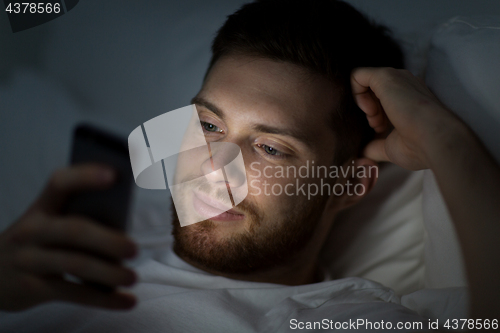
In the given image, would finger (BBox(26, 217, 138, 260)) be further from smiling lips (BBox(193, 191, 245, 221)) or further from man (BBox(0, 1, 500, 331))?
smiling lips (BBox(193, 191, 245, 221))

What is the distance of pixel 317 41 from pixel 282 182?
0.96 feet

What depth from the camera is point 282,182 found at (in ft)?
2.21

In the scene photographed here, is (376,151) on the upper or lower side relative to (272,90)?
lower

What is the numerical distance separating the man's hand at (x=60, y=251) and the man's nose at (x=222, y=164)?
170mm

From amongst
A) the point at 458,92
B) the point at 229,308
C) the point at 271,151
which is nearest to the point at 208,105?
the point at 271,151

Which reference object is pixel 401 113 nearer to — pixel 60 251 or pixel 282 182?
pixel 282 182

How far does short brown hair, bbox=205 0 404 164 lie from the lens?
0.68 m

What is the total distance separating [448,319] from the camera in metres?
0.54

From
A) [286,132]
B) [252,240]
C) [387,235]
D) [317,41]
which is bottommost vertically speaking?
[387,235]

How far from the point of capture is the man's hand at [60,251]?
364 mm

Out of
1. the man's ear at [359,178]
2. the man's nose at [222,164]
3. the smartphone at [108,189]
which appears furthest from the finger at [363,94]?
the smartphone at [108,189]

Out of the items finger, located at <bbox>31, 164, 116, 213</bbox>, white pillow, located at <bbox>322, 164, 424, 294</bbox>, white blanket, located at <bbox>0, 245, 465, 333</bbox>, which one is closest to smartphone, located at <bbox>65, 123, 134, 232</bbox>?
finger, located at <bbox>31, 164, 116, 213</bbox>

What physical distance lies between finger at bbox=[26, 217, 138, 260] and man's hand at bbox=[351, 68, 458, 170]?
0.48m

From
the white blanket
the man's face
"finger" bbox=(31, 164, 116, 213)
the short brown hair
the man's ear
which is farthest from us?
the man's ear
